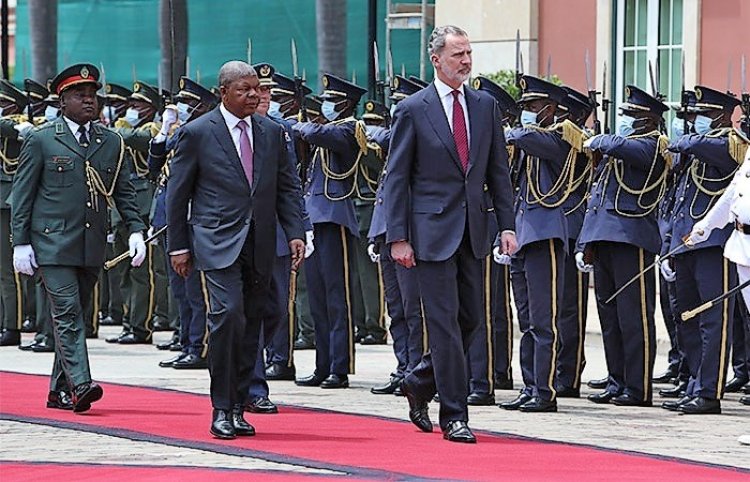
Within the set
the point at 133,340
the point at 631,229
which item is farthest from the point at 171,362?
the point at 631,229

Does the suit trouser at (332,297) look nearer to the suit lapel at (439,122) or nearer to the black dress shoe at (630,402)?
the black dress shoe at (630,402)

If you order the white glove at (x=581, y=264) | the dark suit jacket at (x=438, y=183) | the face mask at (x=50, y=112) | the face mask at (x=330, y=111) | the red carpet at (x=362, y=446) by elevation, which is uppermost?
the face mask at (x=50, y=112)

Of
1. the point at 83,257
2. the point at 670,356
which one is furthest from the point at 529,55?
the point at 83,257

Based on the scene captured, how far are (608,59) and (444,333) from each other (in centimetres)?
1025

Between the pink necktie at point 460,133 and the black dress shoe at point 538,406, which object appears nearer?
the pink necktie at point 460,133

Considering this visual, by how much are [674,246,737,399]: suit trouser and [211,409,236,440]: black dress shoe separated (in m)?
3.23

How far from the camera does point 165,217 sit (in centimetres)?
1388

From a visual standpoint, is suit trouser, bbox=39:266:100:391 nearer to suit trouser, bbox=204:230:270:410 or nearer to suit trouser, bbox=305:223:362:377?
suit trouser, bbox=204:230:270:410

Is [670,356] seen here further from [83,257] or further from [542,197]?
[83,257]

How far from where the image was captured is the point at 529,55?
21.0 meters

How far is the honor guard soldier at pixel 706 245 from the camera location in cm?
1209

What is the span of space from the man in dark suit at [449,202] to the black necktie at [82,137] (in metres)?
2.21

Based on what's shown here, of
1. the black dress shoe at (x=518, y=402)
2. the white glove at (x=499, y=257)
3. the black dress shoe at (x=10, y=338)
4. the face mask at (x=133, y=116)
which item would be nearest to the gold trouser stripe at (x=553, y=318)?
the black dress shoe at (x=518, y=402)

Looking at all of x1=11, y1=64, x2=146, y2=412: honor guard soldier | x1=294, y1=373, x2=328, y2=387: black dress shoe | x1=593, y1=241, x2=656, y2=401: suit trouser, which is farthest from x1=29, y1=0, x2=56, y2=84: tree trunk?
x1=593, y1=241, x2=656, y2=401: suit trouser
